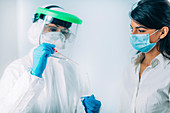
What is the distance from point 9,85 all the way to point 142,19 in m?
1.01

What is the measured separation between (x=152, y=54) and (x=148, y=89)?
0.28 m

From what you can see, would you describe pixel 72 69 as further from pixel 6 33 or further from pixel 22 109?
pixel 6 33

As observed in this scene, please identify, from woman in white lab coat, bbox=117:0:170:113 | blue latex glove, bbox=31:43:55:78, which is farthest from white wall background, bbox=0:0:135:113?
blue latex glove, bbox=31:43:55:78

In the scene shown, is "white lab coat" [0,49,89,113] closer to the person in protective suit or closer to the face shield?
the person in protective suit

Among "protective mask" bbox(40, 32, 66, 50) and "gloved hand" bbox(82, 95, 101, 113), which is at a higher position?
"protective mask" bbox(40, 32, 66, 50)

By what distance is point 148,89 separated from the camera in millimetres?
1244

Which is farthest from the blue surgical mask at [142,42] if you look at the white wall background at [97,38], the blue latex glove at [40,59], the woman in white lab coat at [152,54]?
the blue latex glove at [40,59]

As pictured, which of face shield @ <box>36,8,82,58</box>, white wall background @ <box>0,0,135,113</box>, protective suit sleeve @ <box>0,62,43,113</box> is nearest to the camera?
protective suit sleeve @ <box>0,62,43,113</box>

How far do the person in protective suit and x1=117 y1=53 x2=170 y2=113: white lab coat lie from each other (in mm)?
290

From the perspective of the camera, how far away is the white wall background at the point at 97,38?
65.5 inches

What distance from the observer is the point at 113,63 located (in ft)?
5.61

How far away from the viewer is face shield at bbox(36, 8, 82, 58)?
1.15 m

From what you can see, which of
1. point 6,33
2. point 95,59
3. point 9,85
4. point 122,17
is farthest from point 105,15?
point 9,85

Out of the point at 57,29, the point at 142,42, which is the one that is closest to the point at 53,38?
the point at 57,29
